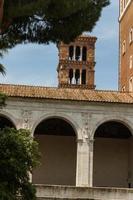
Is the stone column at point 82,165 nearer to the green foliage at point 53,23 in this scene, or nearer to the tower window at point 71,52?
the green foliage at point 53,23

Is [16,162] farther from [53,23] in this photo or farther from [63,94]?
[63,94]

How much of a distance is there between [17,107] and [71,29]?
1582cm

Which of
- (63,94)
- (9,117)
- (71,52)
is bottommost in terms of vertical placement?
(9,117)

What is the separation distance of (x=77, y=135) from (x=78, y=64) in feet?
89.1

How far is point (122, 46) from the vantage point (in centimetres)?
4056

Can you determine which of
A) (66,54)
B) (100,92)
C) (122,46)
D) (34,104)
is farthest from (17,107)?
(66,54)

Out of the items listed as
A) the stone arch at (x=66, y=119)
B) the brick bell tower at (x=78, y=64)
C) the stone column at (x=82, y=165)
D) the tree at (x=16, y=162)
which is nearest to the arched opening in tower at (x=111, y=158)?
the stone arch at (x=66, y=119)

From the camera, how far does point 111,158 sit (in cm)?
3288

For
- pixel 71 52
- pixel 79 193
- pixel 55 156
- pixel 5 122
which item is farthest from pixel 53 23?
pixel 71 52

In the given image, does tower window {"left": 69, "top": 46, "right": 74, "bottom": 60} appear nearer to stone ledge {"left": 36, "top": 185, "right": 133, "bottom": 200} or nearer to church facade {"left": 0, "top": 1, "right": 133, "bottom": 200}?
church facade {"left": 0, "top": 1, "right": 133, "bottom": 200}

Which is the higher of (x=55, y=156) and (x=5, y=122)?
(x=5, y=122)

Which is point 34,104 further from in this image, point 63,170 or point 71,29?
point 71,29

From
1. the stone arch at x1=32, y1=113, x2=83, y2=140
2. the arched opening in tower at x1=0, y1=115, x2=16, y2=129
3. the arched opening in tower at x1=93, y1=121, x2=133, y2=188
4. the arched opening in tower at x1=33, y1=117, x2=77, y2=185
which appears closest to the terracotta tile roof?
the stone arch at x1=32, y1=113, x2=83, y2=140

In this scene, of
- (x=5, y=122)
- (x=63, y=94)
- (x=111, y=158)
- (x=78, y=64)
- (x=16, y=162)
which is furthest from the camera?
(x=78, y=64)
